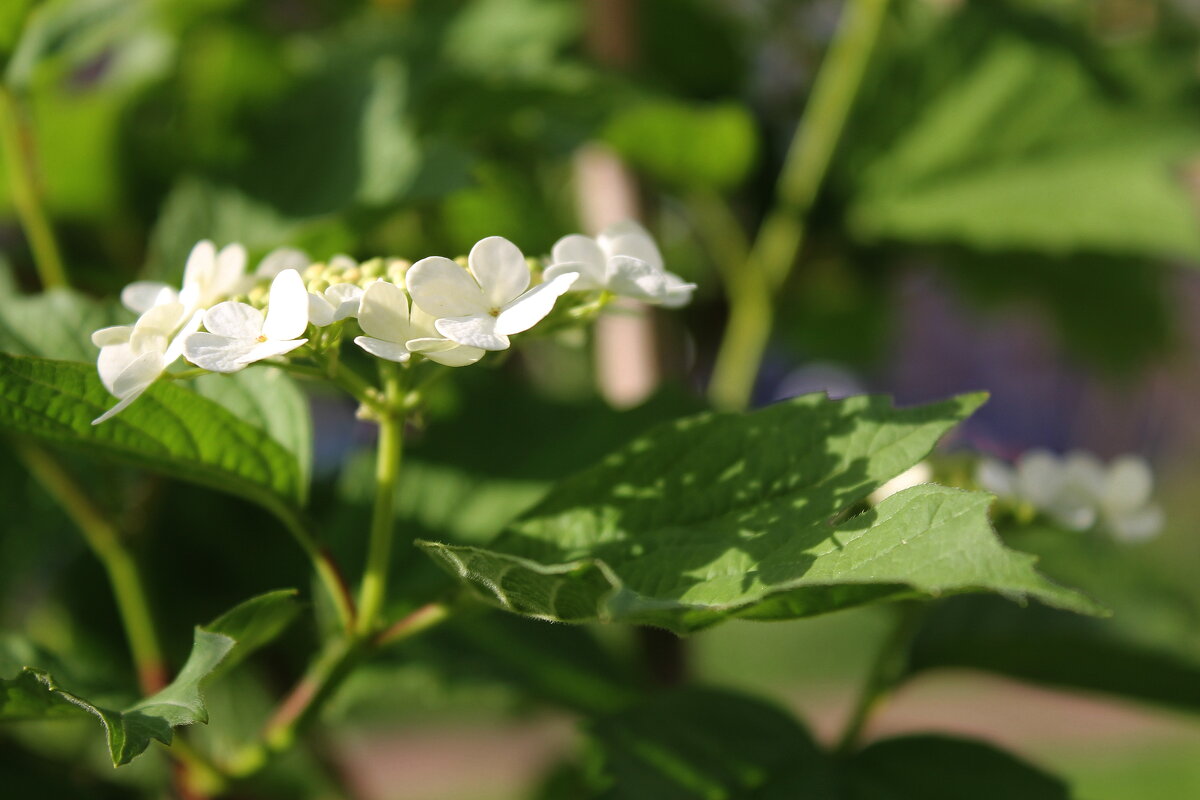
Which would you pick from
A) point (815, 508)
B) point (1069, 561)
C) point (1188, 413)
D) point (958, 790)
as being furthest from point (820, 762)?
point (1188, 413)

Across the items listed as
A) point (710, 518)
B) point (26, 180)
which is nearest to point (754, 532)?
point (710, 518)

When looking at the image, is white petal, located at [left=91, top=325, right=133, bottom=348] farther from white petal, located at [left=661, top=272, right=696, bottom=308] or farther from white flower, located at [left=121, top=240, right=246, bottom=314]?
white petal, located at [left=661, top=272, right=696, bottom=308]

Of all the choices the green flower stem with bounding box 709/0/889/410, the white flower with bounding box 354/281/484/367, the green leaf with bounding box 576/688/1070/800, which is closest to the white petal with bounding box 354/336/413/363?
the white flower with bounding box 354/281/484/367

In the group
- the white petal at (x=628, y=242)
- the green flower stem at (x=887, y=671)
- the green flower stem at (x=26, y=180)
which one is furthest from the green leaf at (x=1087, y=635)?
the green flower stem at (x=26, y=180)

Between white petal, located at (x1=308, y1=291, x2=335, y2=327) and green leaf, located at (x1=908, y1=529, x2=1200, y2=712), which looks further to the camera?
green leaf, located at (x1=908, y1=529, x2=1200, y2=712)

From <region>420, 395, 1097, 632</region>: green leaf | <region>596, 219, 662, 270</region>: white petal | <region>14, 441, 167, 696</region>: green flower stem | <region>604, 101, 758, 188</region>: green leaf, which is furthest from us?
<region>604, 101, 758, 188</region>: green leaf

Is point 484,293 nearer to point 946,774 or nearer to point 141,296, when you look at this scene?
point 141,296

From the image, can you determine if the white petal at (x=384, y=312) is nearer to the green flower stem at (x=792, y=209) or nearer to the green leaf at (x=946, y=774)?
the green leaf at (x=946, y=774)
